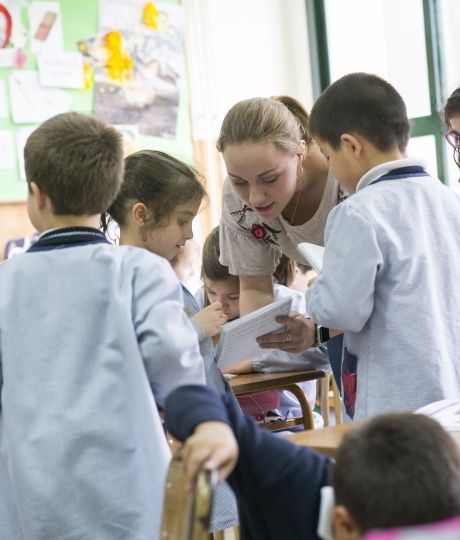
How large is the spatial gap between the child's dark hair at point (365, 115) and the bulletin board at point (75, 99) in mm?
2312

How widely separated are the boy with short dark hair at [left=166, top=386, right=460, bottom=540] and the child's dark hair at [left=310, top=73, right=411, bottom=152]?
925 millimetres

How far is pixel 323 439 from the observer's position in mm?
1308

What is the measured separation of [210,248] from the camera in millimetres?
2967

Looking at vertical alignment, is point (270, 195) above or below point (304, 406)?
above

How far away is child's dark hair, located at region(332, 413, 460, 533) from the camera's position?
90 centimetres

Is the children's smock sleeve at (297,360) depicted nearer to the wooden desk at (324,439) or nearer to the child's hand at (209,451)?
the wooden desk at (324,439)

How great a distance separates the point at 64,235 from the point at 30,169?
0.47ft

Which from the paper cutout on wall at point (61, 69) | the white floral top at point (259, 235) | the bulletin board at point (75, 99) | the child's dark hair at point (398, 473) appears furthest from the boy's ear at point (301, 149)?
the paper cutout on wall at point (61, 69)

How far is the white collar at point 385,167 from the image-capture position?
5.95ft

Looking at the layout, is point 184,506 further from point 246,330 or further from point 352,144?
point 246,330

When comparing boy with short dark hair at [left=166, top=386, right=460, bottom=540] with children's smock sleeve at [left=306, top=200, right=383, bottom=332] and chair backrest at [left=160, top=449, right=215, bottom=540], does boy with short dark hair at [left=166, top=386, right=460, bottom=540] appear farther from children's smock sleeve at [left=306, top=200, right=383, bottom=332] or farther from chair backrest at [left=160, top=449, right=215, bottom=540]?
children's smock sleeve at [left=306, top=200, right=383, bottom=332]

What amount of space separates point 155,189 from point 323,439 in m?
0.89

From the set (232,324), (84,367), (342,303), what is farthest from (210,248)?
(84,367)

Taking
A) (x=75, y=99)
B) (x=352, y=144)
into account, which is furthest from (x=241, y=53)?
(x=352, y=144)
